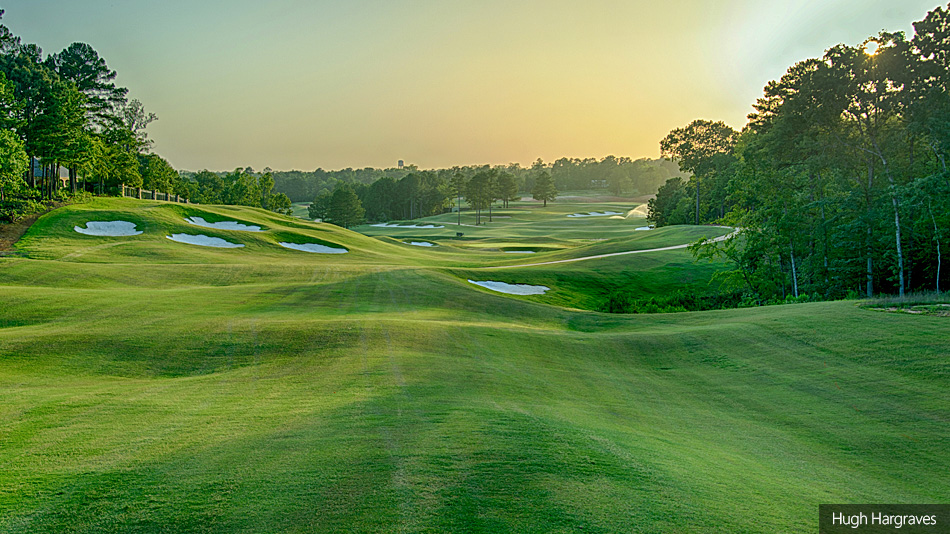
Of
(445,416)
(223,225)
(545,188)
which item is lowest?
(445,416)

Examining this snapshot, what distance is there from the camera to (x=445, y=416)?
8.29 meters

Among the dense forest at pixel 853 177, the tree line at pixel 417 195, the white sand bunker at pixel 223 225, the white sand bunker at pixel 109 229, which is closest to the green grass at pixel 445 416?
the dense forest at pixel 853 177

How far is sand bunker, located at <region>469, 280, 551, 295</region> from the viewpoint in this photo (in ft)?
105

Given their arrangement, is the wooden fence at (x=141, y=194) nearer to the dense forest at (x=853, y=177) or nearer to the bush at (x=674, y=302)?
the bush at (x=674, y=302)

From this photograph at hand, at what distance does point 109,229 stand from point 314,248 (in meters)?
14.0

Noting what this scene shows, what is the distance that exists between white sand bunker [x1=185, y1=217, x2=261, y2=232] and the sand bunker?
2310cm

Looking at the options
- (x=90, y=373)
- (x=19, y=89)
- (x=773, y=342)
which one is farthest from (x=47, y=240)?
(x=773, y=342)

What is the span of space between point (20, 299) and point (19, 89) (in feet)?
137

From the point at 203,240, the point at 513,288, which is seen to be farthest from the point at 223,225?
the point at 513,288

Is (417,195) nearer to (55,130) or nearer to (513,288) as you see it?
(55,130)

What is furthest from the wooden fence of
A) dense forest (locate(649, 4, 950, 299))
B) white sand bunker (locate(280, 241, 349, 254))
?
dense forest (locate(649, 4, 950, 299))

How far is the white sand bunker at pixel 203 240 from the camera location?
3819cm

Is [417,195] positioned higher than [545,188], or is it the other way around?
[545,188]

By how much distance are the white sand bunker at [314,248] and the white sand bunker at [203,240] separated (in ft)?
12.8
